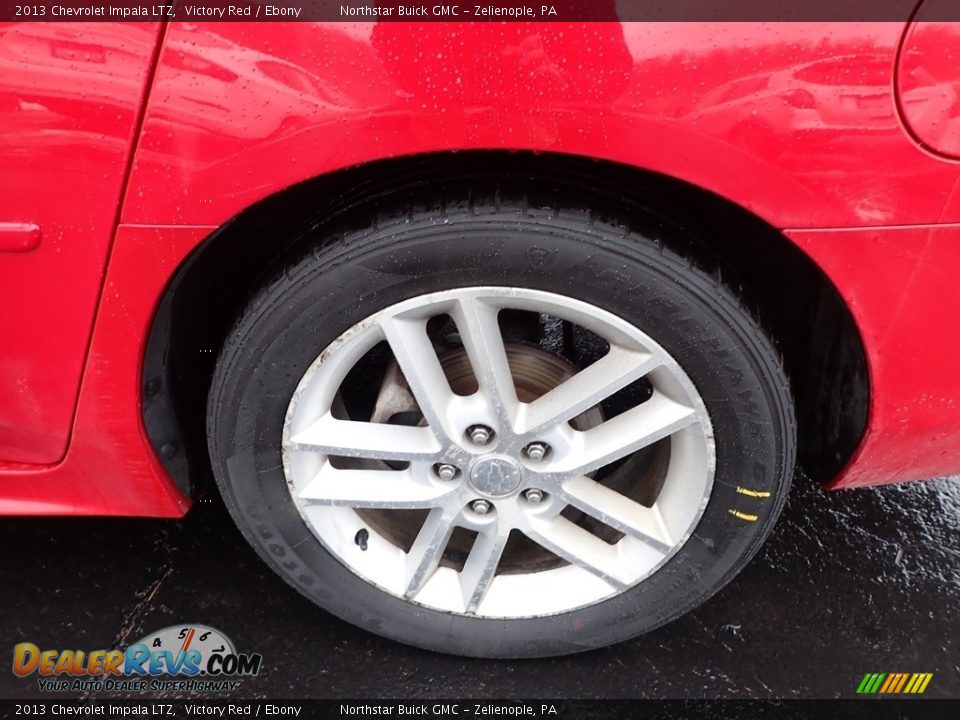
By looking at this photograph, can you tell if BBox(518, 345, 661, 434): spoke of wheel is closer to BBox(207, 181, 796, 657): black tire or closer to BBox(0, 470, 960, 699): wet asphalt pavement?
BBox(207, 181, 796, 657): black tire

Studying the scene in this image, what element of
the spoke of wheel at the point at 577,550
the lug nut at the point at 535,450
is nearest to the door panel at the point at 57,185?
the lug nut at the point at 535,450

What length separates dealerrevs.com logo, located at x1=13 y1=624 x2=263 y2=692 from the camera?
1712 millimetres

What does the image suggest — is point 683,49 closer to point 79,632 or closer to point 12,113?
point 12,113

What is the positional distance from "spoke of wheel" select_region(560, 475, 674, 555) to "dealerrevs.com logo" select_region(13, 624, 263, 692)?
0.80 metres

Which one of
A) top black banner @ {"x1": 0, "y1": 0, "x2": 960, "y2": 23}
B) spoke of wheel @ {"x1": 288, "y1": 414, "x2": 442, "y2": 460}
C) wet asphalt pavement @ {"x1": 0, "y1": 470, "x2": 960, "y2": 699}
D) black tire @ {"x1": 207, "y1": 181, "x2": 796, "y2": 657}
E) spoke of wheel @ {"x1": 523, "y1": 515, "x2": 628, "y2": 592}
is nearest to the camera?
top black banner @ {"x1": 0, "y1": 0, "x2": 960, "y2": 23}

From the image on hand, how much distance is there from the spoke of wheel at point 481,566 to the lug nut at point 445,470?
0.49ft

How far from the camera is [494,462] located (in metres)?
1.52

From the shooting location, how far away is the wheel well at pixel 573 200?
1.35 meters

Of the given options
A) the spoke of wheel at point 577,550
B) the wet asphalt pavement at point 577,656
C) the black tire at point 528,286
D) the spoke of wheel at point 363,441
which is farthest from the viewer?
the wet asphalt pavement at point 577,656

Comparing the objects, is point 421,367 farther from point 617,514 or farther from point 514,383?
point 617,514

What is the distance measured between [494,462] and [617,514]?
0.28 m

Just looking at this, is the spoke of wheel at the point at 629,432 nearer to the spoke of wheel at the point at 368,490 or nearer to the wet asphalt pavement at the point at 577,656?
the spoke of wheel at the point at 368,490
